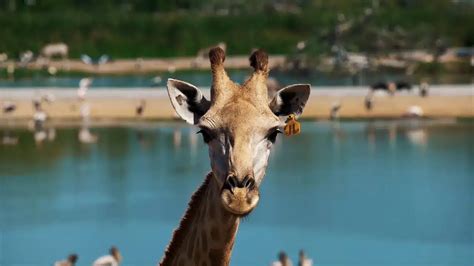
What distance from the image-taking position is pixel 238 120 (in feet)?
21.0

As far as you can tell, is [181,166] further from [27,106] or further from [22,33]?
[22,33]

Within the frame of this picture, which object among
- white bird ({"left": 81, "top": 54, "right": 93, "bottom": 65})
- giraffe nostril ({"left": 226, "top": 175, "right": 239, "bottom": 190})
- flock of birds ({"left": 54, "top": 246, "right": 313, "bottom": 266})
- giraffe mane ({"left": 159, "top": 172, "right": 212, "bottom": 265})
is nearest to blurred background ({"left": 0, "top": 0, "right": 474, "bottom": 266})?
white bird ({"left": 81, "top": 54, "right": 93, "bottom": 65})

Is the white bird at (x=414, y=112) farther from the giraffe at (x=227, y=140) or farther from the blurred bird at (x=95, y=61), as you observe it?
the giraffe at (x=227, y=140)

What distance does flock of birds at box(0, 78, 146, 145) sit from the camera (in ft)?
140

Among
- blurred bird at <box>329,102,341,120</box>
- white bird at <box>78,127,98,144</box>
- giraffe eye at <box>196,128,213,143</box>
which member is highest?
giraffe eye at <box>196,128,213,143</box>

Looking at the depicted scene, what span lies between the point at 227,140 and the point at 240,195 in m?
0.41

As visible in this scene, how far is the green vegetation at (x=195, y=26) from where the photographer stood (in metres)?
81.1

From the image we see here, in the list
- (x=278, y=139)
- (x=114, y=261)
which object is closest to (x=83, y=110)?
(x=278, y=139)

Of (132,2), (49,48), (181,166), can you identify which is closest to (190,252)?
(181,166)

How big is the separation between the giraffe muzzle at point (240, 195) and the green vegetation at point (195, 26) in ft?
227

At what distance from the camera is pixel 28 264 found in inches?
829

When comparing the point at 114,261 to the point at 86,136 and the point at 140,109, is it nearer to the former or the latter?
the point at 86,136

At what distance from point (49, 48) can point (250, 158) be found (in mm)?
73499

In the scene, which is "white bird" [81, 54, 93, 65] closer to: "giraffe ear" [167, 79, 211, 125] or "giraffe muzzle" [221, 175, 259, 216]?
"giraffe ear" [167, 79, 211, 125]
